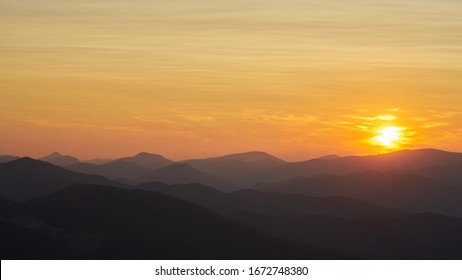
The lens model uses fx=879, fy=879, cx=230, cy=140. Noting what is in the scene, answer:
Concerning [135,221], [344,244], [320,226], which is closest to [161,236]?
[135,221]

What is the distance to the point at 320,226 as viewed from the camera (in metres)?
171

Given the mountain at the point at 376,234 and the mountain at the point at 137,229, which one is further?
the mountain at the point at 376,234

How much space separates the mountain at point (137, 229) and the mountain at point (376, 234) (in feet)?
113

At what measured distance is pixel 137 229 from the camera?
4535 inches

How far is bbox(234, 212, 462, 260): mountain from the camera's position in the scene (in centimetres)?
15550

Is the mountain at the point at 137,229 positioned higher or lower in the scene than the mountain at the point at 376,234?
lower

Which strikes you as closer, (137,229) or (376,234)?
(137,229)

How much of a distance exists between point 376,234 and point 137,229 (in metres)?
64.6

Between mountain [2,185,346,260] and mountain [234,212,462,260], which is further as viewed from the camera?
mountain [234,212,462,260]

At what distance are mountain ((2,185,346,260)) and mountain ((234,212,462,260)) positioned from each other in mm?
34474

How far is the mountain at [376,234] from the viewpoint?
155500 mm

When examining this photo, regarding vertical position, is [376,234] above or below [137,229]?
above

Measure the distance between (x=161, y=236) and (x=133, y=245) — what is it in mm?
5909
